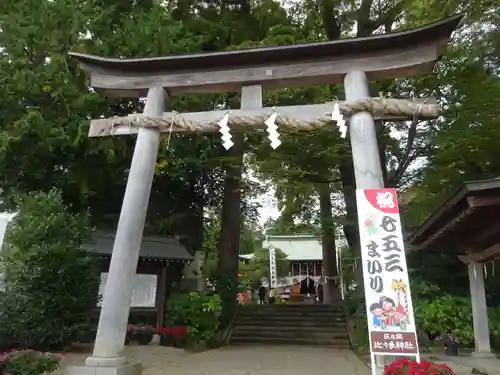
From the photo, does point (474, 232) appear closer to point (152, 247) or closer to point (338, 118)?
point (338, 118)

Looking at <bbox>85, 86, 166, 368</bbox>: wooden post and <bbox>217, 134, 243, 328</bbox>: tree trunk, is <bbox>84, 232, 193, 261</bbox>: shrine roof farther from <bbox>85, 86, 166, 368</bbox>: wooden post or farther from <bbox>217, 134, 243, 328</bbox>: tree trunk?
<bbox>85, 86, 166, 368</bbox>: wooden post

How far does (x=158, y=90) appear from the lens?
8258 mm

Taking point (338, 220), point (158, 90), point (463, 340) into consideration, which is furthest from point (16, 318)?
point (463, 340)

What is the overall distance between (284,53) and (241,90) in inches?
40.0

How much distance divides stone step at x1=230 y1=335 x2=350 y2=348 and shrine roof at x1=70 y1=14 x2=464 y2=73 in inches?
409

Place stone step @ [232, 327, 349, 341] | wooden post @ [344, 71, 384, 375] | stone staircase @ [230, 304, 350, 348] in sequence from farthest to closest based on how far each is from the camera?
stone step @ [232, 327, 349, 341]
stone staircase @ [230, 304, 350, 348]
wooden post @ [344, 71, 384, 375]

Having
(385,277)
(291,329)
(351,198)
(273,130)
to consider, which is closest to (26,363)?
(273,130)

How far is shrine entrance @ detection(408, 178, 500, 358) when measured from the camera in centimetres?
640

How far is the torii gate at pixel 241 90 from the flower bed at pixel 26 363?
445 mm

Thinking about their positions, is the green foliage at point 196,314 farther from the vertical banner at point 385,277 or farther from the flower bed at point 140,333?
the vertical banner at point 385,277

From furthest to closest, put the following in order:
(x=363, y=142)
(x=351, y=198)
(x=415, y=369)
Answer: (x=351, y=198) → (x=363, y=142) → (x=415, y=369)

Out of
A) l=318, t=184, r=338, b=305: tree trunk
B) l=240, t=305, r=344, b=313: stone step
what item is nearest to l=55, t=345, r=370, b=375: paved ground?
l=240, t=305, r=344, b=313: stone step

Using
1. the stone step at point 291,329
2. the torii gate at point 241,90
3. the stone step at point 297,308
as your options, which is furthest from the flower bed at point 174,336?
the torii gate at point 241,90

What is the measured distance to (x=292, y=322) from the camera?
56.7 ft
